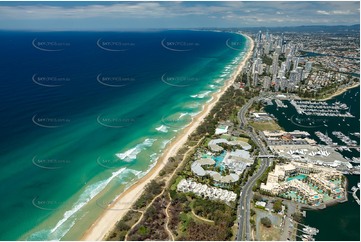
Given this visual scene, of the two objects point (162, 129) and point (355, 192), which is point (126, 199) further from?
point (355, 192)

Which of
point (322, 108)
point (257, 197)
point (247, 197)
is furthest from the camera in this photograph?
point (322, 108)

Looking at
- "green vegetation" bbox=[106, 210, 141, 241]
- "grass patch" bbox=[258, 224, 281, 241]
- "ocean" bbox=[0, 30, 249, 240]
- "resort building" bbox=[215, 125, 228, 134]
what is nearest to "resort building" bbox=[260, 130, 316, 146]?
"resort building" bbox=[215, 125, 228, 134]

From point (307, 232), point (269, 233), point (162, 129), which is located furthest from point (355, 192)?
point (162, 129)

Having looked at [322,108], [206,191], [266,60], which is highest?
[266,60]

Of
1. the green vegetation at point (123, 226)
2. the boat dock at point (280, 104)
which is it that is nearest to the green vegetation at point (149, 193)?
the green vegetation at point (123, 226)

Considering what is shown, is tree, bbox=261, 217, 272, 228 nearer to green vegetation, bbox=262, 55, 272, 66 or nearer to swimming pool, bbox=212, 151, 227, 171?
swimming pool, bbox=212, 151, 227, 171

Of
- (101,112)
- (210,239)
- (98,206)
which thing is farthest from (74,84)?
(210,239)

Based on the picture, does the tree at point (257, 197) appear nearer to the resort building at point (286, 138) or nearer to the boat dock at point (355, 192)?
the boat dock at point (355, 192)
